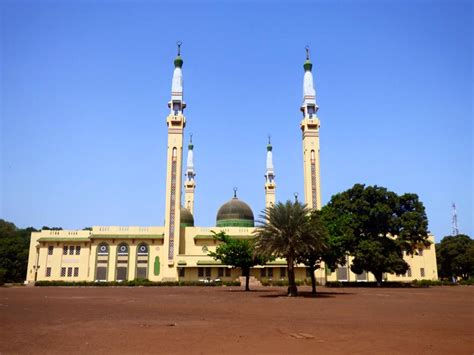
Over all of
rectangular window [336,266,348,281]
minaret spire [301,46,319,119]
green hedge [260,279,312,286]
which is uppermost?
minaret spire [301,46,319,119]

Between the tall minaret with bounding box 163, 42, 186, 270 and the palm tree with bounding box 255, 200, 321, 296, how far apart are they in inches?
1085

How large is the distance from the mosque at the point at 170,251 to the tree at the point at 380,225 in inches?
340

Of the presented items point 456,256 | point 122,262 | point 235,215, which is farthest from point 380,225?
point 122,262

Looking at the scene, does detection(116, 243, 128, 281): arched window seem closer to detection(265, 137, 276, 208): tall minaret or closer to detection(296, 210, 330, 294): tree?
detection(265, 137, 276, 208): tall minaret

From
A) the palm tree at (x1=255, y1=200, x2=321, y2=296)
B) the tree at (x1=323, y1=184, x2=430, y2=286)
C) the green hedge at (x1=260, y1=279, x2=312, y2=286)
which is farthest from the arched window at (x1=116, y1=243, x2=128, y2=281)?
the palm tree at (x1=255, y1=200, x2=321, y2=296)

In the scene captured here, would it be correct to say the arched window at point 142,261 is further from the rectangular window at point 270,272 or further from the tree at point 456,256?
the tree at point 456,256

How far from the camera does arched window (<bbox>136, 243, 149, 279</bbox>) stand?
2254 inches

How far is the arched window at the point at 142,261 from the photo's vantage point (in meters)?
57.2

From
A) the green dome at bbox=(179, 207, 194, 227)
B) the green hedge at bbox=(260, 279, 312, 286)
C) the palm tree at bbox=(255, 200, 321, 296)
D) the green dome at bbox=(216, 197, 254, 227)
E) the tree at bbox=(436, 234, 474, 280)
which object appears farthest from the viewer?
the green dome at bbox=(179, 207, 194, 227)

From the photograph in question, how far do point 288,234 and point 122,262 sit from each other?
34413 millimetres

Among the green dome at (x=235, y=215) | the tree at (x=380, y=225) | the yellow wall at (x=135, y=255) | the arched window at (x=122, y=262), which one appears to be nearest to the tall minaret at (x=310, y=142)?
the tree at (x=380, y=225)

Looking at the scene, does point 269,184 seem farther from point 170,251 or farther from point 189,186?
point 170,251

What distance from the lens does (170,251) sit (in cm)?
5666

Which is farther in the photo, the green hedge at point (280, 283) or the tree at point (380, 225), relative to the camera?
the green hedge at point (280, 283)
